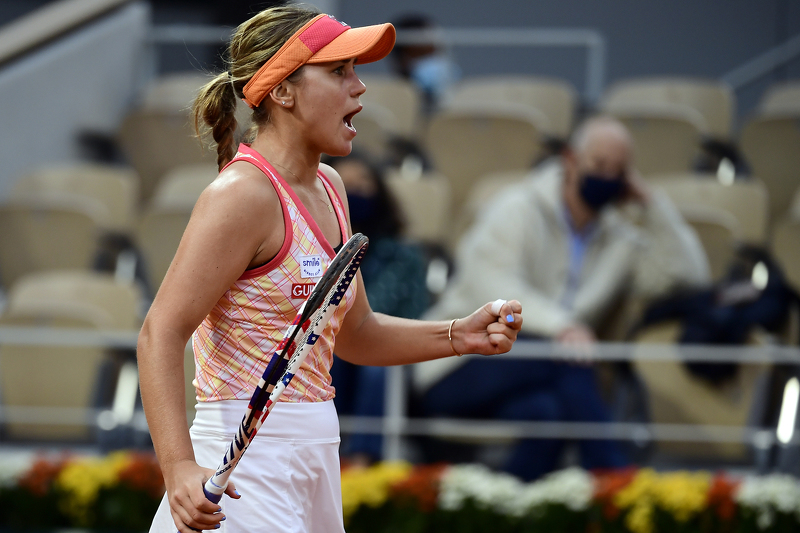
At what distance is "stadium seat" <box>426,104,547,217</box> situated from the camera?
6.10 m

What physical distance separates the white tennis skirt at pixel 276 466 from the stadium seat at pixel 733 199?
392 centimetres

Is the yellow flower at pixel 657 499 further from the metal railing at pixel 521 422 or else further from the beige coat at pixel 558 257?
the beige coat at pixel 558 257

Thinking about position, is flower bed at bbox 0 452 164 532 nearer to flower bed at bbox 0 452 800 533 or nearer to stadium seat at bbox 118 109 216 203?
flower bed at bbox 0 452 800 533

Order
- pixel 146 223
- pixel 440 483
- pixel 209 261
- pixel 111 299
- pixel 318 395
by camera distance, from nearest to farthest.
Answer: pixel 209 261, pixel 318 395, pixel 440 483, pixel 111 299, pixel 146 223

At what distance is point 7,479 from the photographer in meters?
4.28

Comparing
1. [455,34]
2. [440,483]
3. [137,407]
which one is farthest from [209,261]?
[455,34]

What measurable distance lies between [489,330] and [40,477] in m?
3.01

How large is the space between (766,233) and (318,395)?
442cm

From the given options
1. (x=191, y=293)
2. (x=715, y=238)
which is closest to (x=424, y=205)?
(x=715, y=238)

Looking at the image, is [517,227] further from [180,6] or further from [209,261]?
[180,6]

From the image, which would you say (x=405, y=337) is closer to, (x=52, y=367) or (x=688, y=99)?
(x=52, y=367)

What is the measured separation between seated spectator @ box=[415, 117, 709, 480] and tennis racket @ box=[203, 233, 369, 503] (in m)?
2.60

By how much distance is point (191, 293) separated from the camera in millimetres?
1606

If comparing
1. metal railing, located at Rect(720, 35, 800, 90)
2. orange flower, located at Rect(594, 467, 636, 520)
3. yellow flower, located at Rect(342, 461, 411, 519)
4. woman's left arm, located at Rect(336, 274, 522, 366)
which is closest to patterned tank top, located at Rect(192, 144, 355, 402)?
woman's left arm, located at Rect(336, 274, 522, 366)
